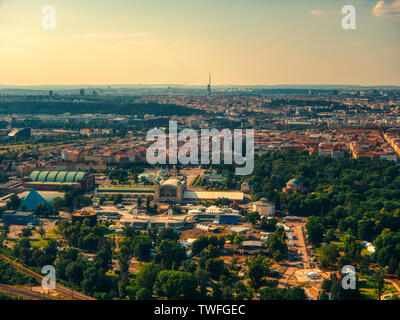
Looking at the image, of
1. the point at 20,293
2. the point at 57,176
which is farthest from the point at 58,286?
the point at 57,176

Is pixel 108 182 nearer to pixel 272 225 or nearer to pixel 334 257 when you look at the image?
pixel 272 225

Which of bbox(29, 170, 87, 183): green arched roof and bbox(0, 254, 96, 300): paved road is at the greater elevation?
bbox(29, 170, 87, 183): green arched roof

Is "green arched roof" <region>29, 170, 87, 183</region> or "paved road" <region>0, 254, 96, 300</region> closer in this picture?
"paved road" <region>0, 254, 96, 300</region>

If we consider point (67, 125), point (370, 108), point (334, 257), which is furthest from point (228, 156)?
point (370, 108)

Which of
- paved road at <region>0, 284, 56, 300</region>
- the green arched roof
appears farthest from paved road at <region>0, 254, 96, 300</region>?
the green arched roof

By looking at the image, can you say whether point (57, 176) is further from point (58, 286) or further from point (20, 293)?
point (20, 293)

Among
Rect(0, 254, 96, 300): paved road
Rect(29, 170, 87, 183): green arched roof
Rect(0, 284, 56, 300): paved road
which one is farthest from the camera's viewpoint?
Rect(29, 170, 87, 183): green arched roof

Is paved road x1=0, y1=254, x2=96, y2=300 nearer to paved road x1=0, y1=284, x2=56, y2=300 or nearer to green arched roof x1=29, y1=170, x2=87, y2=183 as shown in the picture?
paved road x1=0, y1=284, x2=56, y2=300

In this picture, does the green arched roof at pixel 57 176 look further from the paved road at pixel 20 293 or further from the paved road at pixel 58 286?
the paved road at pixel 20 293

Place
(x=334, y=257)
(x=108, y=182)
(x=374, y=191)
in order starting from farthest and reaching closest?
(x=108, y=182) → (x=374, y=191) → (x=334, y=257)
